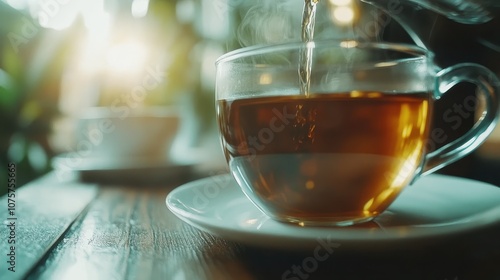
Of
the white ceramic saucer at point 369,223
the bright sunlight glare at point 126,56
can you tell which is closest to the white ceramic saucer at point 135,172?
the white ceramic saucer at point 369,223

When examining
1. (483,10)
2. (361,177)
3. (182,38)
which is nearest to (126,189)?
(361,177)

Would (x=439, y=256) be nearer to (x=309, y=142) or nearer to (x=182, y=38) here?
(x=309, y=142)

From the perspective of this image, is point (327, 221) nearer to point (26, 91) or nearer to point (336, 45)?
point (336, 45)

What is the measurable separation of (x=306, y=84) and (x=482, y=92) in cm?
17

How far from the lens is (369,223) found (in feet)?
1.28

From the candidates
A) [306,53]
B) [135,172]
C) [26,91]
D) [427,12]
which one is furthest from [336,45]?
[26,91]

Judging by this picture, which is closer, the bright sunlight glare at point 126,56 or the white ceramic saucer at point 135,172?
the white ceramic saucer at point 135,172

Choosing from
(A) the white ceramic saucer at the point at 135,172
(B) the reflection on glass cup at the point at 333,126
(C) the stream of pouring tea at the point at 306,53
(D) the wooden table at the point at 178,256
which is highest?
(C) the stream of pouring tea at the point at 306,53

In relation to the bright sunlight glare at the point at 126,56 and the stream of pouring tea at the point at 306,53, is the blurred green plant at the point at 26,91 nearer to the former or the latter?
the bright sunlight glare at the point at 126,56

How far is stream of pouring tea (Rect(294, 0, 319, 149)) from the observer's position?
37 centimetres

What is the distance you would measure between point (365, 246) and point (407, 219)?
0.14m

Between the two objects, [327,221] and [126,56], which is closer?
[327,221]

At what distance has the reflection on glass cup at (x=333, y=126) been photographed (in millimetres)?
372

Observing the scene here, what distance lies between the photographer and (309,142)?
1.23 feet
